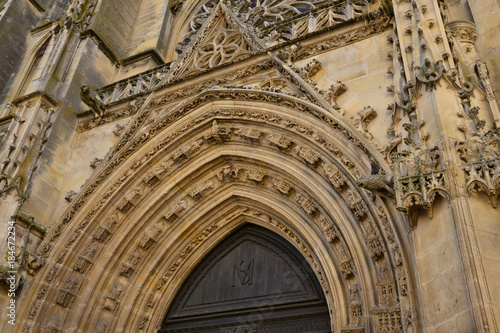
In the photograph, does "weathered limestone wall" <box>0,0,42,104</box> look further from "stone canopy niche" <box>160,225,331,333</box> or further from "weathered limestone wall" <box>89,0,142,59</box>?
"stone canopy niche" <box>160,225,331,333</box>

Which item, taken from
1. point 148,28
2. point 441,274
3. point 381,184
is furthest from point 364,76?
point 148,28

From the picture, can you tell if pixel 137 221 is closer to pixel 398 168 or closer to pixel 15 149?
pixel 15 149

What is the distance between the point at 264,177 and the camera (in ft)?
21.4

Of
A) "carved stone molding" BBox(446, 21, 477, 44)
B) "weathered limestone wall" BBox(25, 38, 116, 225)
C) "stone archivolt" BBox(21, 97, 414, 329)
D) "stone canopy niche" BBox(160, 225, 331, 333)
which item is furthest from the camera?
"weathered limestone wall" BBox(25, 38, 116, 225)

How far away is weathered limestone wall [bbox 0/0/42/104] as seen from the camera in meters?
10.8

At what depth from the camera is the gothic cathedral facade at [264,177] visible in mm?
4059

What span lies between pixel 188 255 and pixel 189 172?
1184 millimetres

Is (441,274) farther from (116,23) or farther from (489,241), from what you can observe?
(116,23)

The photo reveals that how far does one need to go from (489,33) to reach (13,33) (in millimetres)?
9945

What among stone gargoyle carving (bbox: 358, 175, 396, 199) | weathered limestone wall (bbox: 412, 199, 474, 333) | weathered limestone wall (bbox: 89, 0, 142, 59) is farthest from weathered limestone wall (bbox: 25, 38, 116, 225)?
weathered limestone wall (bbox: 412, 199, 474, 333)

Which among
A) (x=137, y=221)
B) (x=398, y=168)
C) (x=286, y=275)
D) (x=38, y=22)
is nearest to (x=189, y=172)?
(x=137, y=221)

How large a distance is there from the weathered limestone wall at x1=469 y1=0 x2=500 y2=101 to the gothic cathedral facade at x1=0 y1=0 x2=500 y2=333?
0.02m

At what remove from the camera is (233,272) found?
21.8 ft

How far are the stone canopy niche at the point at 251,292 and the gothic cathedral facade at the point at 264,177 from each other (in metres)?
0.02
